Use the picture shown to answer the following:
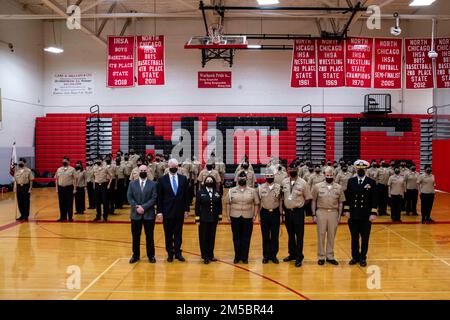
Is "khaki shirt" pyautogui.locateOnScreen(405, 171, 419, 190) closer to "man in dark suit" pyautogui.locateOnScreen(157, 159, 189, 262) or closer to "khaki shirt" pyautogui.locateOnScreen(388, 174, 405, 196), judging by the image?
"khaki shirt" pyautogui.locateOnScreen(388, 174, 405, 196)

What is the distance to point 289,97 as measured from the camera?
23234 mm

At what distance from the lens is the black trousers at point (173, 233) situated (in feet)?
26.7

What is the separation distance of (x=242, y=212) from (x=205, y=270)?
3.93 feet

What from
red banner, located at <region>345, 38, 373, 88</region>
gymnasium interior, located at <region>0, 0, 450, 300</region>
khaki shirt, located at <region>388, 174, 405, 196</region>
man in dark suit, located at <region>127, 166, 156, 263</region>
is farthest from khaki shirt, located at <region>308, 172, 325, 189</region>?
man in dark suit, located at <region>127, 166, 156, 263</region>

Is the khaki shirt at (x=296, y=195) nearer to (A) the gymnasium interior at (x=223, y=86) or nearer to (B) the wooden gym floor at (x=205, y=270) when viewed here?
(B) the wooden gym floor at (x=205, y=270)

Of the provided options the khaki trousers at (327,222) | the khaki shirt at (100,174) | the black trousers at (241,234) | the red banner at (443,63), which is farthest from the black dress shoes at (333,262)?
the red banner at (443,63)

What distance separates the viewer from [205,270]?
25.1ft

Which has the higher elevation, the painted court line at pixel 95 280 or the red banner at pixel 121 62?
the red banner at pixel 121 62

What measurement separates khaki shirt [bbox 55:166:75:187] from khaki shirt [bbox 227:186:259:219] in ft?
19.9

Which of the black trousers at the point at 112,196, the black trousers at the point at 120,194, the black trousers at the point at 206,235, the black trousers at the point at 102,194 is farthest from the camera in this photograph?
the black trousers at the point at 120,194

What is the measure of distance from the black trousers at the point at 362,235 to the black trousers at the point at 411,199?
662cm

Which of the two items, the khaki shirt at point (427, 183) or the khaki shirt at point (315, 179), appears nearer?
the khaki shirt at point (315, 179)

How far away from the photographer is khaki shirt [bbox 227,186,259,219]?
7.96 m

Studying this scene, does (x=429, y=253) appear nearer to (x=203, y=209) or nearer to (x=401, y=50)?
(x=203, y=209)
